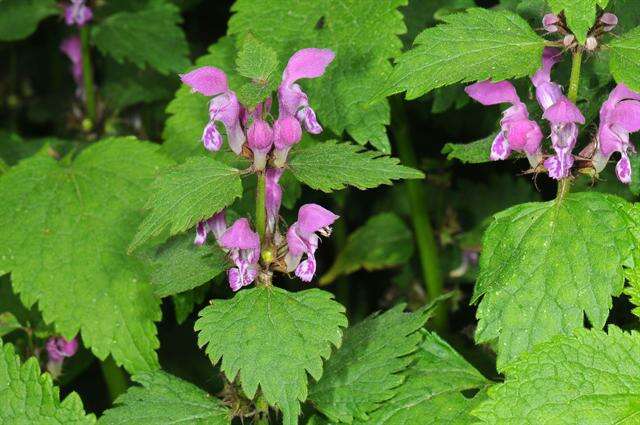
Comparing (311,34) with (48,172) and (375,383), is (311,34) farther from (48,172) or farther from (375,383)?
(375,383)

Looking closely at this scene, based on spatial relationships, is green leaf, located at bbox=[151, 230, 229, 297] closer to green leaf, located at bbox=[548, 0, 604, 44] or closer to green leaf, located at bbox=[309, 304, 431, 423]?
green leaf, located at bbox=[309, 304, 431, 423]

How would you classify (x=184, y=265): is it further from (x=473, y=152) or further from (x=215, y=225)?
(x=473, y=152)

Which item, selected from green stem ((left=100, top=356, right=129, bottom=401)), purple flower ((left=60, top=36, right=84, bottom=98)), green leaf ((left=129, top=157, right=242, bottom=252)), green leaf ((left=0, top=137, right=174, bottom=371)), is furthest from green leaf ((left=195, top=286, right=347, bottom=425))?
purple flower ((left=60, top=36, right=84, bottom=98))

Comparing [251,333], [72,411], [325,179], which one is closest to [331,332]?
[251,333]

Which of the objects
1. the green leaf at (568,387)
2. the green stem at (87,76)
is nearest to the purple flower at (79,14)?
the green stem at (87,76)

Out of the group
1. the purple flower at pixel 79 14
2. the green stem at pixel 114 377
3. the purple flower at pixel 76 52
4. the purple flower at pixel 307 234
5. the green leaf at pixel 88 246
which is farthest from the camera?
the purple flower at pixel 76 52

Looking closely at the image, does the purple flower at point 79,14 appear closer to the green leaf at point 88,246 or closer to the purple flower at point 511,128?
the green leaf at point 88,246

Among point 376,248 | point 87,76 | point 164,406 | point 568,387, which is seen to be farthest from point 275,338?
point 87,76
